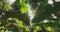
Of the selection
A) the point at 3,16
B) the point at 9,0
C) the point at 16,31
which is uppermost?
the point at 9,0

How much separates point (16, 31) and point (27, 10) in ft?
0.71

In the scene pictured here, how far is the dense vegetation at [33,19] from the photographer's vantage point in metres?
1.75

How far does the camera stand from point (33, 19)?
180 centimetres

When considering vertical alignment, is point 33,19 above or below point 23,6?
below

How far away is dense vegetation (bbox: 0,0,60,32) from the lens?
1.75m

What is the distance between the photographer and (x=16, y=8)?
187 centimetres

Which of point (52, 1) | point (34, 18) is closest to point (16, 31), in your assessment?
point (34, 18)

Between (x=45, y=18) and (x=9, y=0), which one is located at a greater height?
(x=9, y=0)

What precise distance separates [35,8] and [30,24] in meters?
0.16

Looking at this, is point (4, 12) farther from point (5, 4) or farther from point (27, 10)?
point (27, 10)

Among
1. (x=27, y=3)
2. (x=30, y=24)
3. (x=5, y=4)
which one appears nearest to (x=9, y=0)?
(x=5, y=4)

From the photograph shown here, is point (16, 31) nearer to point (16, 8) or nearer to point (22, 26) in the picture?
point (22, 26)

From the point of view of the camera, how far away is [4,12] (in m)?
1.86

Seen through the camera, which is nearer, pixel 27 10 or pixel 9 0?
pixel 27 10
